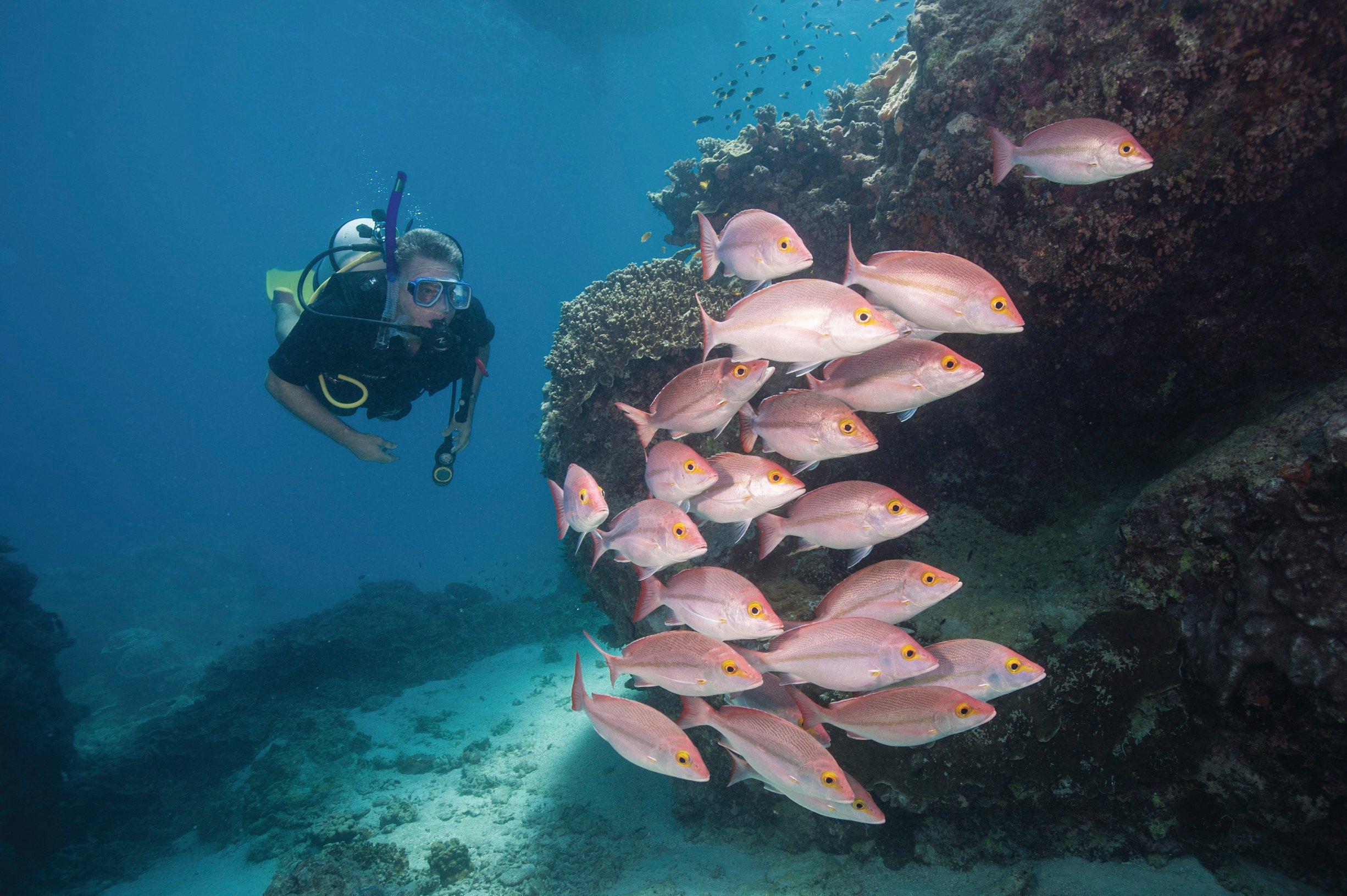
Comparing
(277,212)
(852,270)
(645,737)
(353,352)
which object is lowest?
(645,737)

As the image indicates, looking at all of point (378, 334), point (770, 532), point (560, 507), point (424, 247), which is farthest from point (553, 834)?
point (424, 247)

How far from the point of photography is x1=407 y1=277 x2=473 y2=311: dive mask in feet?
18.3

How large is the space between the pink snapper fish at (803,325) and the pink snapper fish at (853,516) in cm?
68

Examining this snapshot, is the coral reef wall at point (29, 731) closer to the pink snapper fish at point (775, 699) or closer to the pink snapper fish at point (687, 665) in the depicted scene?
the pink snapper fish at point (687, 665)

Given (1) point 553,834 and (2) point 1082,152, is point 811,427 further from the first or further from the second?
(1) point 553,834

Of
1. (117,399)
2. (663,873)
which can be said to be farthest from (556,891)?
(117,399)

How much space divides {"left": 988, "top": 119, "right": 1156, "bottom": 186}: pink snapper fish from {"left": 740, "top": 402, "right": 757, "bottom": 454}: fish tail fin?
1.84 metres

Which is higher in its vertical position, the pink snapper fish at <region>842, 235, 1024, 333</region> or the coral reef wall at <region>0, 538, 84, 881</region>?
the pink snapper fish at <region>842, 235, 1024, 333</region>

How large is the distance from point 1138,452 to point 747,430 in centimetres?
313

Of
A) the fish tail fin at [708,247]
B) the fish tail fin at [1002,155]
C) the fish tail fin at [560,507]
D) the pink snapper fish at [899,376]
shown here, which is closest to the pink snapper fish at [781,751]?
the fish tail fin at [560,507]

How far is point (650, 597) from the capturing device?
2.64 metres

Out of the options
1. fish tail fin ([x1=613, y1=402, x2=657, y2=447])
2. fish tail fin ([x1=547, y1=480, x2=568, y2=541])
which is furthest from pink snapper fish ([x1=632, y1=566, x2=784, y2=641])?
fish tail fin ([x1=613, y1=402, x2=657, y2=447])

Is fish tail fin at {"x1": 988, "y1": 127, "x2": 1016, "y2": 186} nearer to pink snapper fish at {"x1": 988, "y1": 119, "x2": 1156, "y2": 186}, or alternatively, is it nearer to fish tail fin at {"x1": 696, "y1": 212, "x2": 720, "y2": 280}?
pink snapper fish at {"x1": 988, "y1": 119, "x2": 1156, "y2": 186}

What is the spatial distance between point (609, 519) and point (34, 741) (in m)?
12.4
